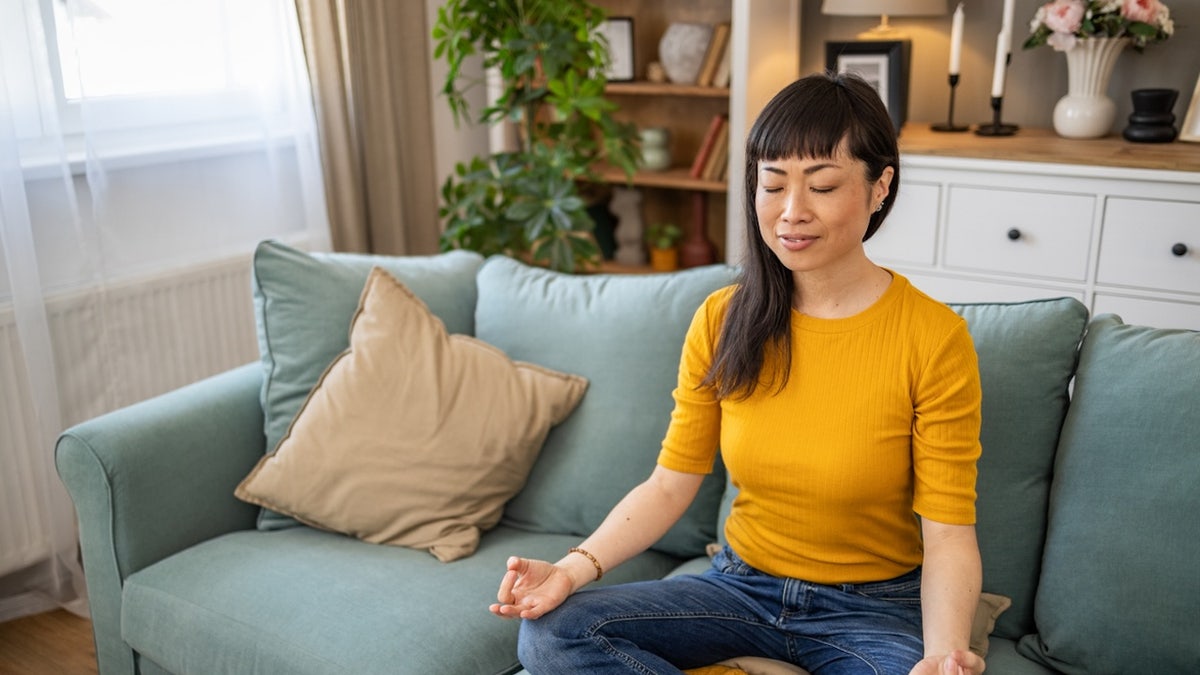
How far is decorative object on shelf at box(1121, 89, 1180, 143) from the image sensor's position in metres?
2.62

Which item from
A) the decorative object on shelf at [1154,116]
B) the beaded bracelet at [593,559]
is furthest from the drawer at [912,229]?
the beaded bracelet at [593,559]

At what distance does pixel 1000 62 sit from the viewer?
2.76 metres

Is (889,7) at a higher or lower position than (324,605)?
higher

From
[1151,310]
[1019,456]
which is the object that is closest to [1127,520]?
[1019,456]

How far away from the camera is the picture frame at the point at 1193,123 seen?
8.63 ft

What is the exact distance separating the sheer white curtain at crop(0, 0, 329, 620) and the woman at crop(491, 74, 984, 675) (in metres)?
1.51

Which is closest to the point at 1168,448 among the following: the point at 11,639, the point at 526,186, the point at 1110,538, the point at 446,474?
the point at 1110,538

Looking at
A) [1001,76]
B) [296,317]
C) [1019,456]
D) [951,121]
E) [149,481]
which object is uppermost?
[1001,76]

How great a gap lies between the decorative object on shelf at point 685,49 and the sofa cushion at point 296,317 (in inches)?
60.4

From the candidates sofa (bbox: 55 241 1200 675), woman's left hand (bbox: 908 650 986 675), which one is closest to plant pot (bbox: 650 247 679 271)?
sofa (bbox: 55 241 1200 675)

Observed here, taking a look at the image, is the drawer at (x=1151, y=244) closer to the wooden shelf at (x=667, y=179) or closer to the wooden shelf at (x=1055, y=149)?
the wooden shelf at (x=1055, y=149)

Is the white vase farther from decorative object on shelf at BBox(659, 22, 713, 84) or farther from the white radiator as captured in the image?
the white radiator

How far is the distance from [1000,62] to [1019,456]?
1574 millimetres

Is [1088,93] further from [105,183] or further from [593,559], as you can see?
[105,183]
